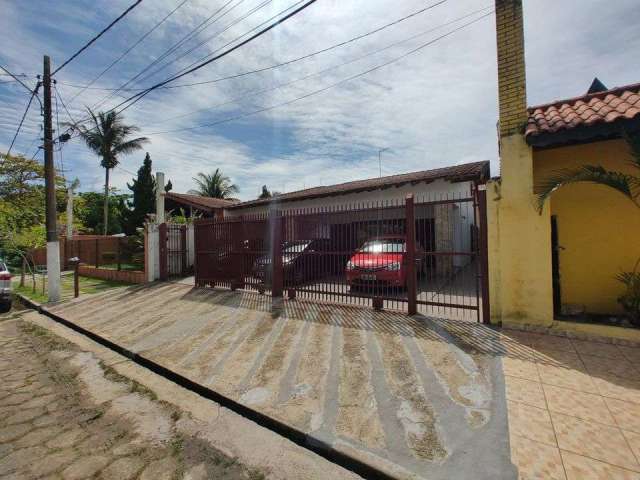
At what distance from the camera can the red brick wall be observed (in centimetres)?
1206

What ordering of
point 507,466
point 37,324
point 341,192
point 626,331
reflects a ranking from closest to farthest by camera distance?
point 507,466, point 626,331, point 37,324, point 341,192

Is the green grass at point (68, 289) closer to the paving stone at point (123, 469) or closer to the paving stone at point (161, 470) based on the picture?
the paving stone at point (123, 469)

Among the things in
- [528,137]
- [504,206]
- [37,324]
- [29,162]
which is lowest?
[37,324]

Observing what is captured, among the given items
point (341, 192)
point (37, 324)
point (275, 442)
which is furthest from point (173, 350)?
point (341, 192)

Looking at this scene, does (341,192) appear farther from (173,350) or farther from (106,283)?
(106,283)

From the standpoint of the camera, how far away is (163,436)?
2.85m

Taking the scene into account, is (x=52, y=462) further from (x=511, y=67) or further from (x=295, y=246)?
(x=511, y=67)

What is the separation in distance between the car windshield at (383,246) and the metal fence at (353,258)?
0.02m

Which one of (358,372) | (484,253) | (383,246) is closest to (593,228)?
(484,253)

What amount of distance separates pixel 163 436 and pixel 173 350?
2.20 metres

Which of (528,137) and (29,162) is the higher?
(29,162)

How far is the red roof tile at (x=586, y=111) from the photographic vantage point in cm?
439

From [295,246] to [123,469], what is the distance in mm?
5610

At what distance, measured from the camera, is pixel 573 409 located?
2.88 m
